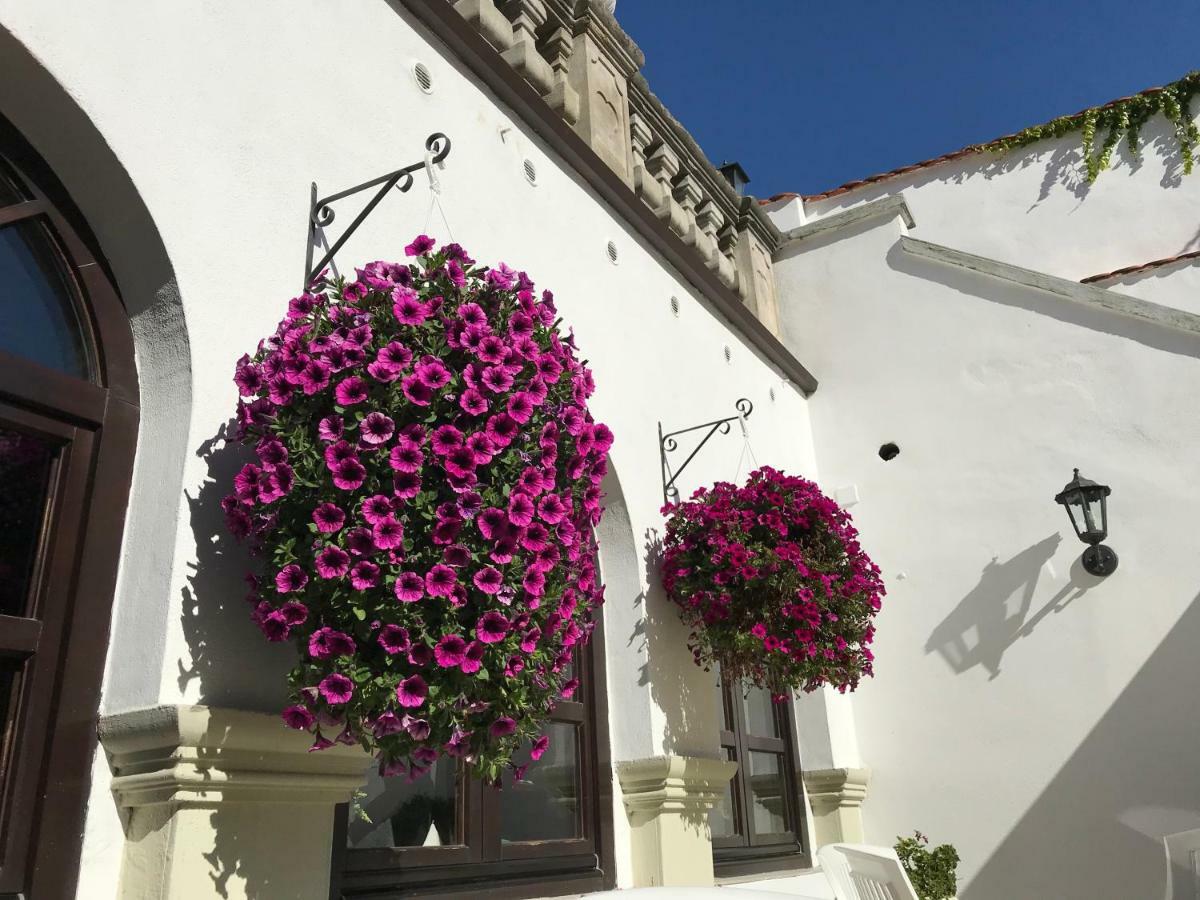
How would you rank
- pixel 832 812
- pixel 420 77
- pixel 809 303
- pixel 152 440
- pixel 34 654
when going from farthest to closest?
pixel 809 303, pixel 832 812, pixel 420 77, pixel 152 440, pixel 34 654

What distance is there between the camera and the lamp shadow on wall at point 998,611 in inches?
202

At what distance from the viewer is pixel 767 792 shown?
4.80 m

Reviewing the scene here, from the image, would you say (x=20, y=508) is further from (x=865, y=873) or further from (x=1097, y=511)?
(x=1097, y=511)

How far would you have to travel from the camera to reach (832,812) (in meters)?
5.05

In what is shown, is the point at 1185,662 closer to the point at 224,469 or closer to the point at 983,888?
the point at 983,888

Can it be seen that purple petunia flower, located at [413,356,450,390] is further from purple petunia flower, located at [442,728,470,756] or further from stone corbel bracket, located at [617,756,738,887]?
stone corbel bracket, located at [617,756,738,887]

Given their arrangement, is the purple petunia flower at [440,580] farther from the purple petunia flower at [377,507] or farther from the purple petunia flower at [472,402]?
the purple petunia flower at [472,402]

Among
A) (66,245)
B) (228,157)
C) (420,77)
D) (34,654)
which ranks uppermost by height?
(420,77)

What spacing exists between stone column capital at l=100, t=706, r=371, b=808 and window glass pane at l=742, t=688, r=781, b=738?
3044 millimetres

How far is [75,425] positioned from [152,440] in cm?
16

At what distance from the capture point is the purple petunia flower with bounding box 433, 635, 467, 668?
6.04 ft

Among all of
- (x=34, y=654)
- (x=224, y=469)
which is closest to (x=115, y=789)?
(x=34, y=654)

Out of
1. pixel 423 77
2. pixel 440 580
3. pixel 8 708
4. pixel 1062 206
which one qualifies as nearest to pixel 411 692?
pixel 440 580

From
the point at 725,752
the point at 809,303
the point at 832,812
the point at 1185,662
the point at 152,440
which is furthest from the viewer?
the point at 809,303
